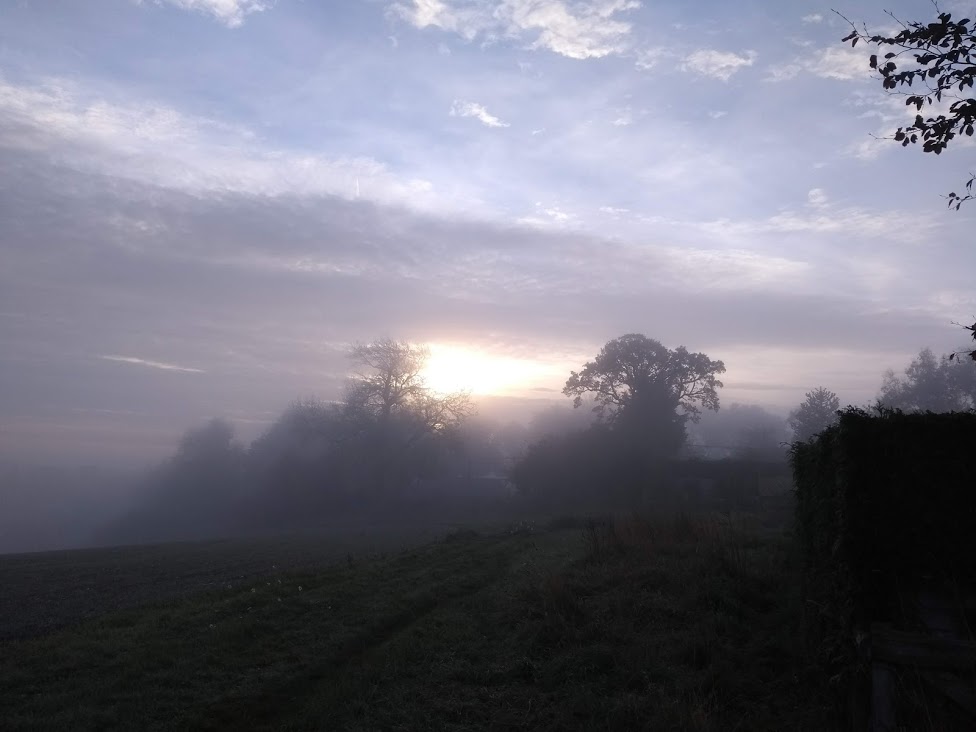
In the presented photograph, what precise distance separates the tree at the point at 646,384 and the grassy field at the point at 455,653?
158 feet

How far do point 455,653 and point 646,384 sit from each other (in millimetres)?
56928

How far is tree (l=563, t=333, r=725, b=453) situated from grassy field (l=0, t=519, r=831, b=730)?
158ft

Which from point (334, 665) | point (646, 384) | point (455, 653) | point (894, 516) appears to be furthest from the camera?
point (646, 384)

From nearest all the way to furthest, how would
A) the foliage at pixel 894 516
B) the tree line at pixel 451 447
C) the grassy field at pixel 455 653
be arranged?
1. the foliage at pixel 894 516
2. the grassy field at pixel 455 653
3. the tree line at pixel 451 447

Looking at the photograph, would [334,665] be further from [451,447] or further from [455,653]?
[451,447]

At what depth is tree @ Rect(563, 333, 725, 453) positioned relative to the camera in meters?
64.9

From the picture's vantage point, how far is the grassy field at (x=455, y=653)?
816 cm

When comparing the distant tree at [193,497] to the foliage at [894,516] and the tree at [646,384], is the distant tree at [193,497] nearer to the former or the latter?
the tree at [646,384]

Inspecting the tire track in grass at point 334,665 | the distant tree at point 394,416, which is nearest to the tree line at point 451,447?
the distant tree at point 394,416

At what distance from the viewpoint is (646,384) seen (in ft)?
216

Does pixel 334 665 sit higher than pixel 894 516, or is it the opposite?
pixel 894 516

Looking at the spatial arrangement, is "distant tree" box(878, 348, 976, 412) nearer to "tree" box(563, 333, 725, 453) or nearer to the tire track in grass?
"tree" box(563, 333, 725, 453)

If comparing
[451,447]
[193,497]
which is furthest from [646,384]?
[193,497]

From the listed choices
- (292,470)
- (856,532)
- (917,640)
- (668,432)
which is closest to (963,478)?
(856,532)
